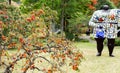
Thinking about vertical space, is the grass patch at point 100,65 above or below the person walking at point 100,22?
below

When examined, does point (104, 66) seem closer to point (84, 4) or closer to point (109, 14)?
point (109, 14)

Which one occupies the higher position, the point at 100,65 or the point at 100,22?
the point at 100,22

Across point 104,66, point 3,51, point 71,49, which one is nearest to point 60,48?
point 71,49

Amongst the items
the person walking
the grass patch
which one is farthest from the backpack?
the grass patch

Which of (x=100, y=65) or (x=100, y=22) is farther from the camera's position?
(x=100, y=22)

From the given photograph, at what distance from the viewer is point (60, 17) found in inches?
1087

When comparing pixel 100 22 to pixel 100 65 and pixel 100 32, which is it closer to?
pixel 100 32

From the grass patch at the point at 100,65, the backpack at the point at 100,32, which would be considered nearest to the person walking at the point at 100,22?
the backpack at the point at 100,32

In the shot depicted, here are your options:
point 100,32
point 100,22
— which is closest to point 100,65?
point 100,32

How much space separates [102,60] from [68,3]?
15006 millimetres

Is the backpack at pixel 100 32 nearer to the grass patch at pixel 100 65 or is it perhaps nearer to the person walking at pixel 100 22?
the person walking at pixel 100 22

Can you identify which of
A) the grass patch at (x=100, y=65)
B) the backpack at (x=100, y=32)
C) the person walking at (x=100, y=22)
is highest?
the person walking at (x=100, y=22)

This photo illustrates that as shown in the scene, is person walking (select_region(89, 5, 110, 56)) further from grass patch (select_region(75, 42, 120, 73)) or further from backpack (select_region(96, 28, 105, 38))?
grass patch (select_region(75, 42, 120, 73))

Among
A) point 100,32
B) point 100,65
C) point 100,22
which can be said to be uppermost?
point 100,22
